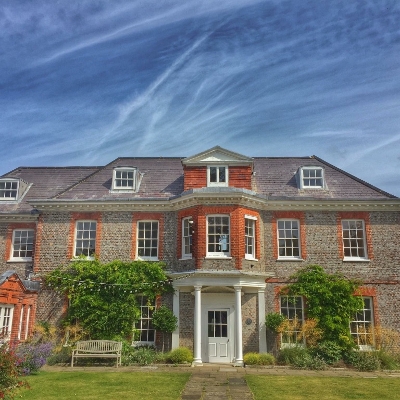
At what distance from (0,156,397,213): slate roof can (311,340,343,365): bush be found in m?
6.87

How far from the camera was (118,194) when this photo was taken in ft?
71.5

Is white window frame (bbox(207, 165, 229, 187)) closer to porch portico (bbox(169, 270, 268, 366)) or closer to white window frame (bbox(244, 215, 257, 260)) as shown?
white window frame (bbox(244, 215, 257, 260))

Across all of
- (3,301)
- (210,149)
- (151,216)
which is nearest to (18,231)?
(3,301)

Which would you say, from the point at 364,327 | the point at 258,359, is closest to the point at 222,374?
the point at 258,359

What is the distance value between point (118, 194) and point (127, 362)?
8.23m

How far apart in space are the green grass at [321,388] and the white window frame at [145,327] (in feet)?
20.0

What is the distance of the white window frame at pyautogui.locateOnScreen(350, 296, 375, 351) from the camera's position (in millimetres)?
19234

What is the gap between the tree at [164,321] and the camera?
18844 millimetres

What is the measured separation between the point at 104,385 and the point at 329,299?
10.7m

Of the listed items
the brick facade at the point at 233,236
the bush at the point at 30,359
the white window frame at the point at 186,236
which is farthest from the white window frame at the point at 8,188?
the white window frame at the point at 186,236

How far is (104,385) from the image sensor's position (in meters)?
13.2

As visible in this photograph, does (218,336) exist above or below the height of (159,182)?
below

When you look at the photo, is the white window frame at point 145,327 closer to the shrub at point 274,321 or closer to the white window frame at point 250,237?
the white window frame at point 250,237

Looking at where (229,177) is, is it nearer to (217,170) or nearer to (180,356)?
(217,170)
